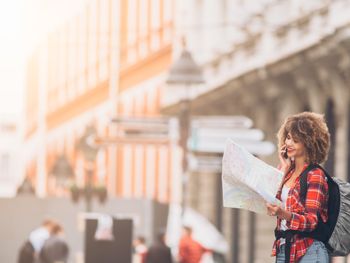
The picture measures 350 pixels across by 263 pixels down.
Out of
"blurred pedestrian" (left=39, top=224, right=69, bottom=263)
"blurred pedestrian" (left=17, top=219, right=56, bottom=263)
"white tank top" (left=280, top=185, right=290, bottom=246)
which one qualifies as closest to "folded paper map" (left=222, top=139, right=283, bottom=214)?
"white tank top" (left=280, top=185, right=290, bottom=246)

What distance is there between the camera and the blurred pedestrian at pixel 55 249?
30.3 meters

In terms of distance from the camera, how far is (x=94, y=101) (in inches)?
2507

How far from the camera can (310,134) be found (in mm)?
8562

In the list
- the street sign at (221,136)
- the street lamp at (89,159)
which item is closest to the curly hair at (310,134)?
the street sign at (221,136)

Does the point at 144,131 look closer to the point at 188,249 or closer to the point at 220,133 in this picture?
the point at 220,133

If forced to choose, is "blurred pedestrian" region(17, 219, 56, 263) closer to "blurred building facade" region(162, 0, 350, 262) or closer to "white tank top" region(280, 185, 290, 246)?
"blurred building facade" region(162, 0, 350, 262)

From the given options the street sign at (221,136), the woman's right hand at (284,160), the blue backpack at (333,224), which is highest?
the street sign at (221,136)

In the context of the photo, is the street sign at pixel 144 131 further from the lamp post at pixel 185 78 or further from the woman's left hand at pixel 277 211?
the woman's left hand at pixel 277 211

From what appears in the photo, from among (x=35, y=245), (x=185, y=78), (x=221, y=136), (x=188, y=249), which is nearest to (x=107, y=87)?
(x=35, y=245)

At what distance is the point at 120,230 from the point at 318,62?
613 centimetres

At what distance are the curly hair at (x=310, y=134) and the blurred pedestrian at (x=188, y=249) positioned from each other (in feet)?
68.6

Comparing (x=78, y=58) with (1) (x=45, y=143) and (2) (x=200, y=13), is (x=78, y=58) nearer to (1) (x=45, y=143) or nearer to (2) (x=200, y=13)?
(1) (x=45, y=143)

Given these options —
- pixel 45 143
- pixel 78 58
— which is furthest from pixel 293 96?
pixel 45 143

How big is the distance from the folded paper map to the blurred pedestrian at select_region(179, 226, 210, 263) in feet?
68.8
